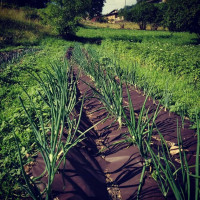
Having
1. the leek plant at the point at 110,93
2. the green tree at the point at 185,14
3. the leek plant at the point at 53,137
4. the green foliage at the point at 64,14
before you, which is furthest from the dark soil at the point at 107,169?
the green foliage at the point at 64,14

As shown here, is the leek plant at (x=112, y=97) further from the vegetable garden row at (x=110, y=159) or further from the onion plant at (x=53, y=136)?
the onion plant at (x=53, y=136)

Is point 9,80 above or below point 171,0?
below

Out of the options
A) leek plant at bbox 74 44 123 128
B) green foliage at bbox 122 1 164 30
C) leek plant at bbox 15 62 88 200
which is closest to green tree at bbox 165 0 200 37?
leek plant at bbox 74 44 123 128

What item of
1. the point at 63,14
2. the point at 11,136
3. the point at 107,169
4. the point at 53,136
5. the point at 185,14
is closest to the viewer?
the point at 53,136

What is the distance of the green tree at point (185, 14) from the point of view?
12305mm

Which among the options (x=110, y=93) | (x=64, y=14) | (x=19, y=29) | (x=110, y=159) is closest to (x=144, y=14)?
(x=64, y=14)

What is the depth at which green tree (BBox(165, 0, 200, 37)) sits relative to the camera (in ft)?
40.4

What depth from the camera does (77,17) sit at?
15.0 m

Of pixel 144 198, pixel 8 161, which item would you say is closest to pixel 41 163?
pixel 8 161

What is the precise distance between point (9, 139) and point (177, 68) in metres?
4.22

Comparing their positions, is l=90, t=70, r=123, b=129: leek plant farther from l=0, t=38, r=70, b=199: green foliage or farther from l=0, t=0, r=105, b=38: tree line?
l=0, t=0, r=105, b=38: tree line

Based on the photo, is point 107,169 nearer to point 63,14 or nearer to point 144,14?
point 63,14

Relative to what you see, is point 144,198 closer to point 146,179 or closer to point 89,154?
point 146,179

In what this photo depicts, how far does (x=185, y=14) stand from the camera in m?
12.5
